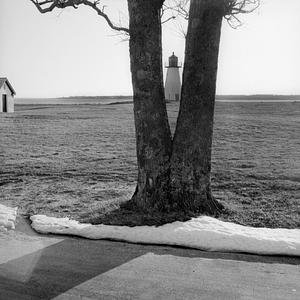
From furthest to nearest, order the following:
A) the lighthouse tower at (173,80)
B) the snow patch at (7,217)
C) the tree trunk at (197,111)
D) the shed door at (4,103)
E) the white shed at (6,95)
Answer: the lighthouse tower at (173,80) < the shed door at (4,103) < the white shed at (6,95) < the tree trunk at (197,111) < the snow patch at (7,217)

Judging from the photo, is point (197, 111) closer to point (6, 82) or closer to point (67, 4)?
point (67, 4)

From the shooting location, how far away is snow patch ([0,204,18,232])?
727cm

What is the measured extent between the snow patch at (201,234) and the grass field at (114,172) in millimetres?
738

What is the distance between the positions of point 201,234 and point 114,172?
23.1 ft

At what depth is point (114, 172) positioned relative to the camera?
528 inches

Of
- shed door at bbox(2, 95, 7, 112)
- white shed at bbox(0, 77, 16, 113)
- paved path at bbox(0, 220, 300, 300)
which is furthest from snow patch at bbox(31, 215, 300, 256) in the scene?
shed door at bbox(2, 95, 7, 112)

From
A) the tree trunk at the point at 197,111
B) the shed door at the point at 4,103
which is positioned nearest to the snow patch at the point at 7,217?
the tree trunk at the point at 197,111

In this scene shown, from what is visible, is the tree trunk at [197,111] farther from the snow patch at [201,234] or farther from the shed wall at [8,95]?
the shed wall at [8,95]

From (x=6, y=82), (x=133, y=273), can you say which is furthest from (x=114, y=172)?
(x=6, y=82)

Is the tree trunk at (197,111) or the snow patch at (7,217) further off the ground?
the tree trunk at (197,111)

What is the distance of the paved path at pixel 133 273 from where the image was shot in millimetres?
4664

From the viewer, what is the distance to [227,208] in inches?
330

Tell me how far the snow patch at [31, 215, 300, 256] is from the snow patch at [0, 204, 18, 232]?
410 mm

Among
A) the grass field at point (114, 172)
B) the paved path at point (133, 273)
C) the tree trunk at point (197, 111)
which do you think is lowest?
the grass field at point (114, 172)
